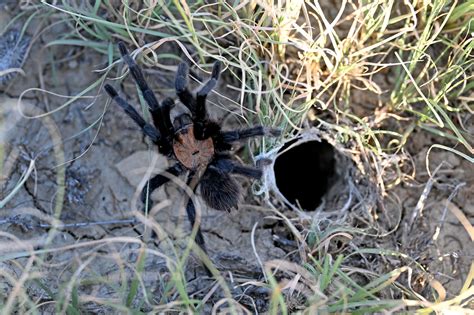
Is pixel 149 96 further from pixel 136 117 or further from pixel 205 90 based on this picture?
pixel 205 90

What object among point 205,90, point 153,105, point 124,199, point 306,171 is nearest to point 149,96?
point 153,105

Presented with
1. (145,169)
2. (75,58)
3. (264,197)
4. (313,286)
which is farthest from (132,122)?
(313,286)

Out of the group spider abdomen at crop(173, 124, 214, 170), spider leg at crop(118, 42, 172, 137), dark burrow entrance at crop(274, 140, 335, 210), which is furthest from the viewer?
dark burrow entrance at crop(274, 140, 335, 210)

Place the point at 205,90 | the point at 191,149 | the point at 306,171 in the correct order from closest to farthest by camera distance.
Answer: the point at 205,90
the point at 191,149
the point at 306,171

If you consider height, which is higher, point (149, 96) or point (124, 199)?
point (149, 96)

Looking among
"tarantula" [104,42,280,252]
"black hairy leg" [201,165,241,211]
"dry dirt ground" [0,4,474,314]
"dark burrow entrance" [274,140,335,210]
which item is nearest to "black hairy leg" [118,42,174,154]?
"tarantula" [104,42,280,252]


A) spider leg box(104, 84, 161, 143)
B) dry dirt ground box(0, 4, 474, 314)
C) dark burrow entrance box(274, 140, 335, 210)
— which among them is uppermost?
spider leg box(104, 84, 161, 143)

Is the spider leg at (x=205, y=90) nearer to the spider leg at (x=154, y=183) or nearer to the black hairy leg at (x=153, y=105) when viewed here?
the black hairy leg at (x=153, y=105)

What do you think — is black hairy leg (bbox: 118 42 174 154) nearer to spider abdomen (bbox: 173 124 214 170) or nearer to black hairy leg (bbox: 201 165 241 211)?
spider abdomen (bbox: 173 124 214 170)
